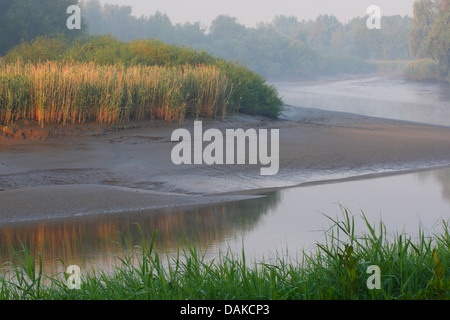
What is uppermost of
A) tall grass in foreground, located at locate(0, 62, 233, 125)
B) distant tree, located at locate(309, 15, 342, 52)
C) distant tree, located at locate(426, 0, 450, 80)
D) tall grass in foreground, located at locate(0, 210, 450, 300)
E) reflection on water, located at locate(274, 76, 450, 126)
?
distant tree, located at locate(309, 15, 342, 52)

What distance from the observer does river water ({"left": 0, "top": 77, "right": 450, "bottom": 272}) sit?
23.2 feet

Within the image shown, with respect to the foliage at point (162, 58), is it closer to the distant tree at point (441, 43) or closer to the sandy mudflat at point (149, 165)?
the sandy mudflat at point (149, 165)

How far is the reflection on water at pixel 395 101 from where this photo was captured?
29.3m

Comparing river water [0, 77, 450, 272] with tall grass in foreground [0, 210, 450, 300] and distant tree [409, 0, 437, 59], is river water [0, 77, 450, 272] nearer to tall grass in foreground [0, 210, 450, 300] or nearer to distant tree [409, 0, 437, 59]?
tall grass in foreground [0, 210, 450, 300]

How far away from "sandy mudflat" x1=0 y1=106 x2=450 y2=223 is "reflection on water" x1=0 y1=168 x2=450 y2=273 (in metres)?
0.53

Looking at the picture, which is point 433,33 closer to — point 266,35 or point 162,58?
point 266,35

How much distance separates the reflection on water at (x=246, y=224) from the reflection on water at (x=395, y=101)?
15.9 m

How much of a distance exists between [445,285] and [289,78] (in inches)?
2649

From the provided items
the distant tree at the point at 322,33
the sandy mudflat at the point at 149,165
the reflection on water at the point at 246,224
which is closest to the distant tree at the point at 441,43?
the sandy mudflat at the point at 149,165

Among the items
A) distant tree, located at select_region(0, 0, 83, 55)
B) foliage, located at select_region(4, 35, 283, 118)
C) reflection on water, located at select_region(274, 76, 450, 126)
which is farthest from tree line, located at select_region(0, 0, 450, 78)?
foliage, located at select_region(4, 35, 283, 118)

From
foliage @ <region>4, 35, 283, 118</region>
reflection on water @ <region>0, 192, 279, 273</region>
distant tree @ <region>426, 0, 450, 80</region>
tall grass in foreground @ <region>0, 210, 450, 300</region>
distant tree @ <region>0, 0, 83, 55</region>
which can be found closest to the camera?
tall grass in foreground @ <region>0, 210, 450, 300</region>

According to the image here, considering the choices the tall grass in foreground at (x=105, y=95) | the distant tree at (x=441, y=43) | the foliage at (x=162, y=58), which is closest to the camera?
the tall grass in foreground at (x=105, y=95)
